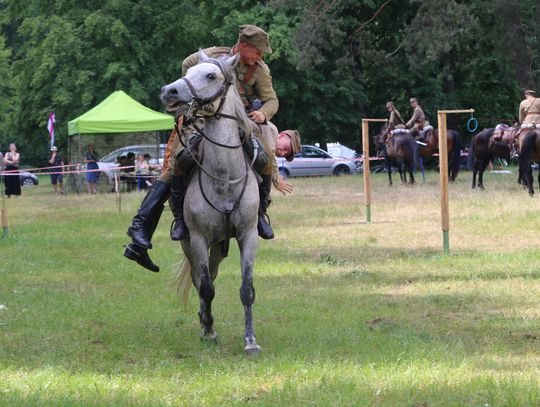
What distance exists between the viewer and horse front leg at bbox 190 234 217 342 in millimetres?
9172

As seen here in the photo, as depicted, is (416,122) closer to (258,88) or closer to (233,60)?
(258,88)

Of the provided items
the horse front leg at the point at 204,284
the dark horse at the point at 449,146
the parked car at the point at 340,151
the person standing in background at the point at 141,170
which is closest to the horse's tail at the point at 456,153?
the dark horse at the point at 449,146

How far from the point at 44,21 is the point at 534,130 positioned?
32.5 meters

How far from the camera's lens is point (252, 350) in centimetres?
870

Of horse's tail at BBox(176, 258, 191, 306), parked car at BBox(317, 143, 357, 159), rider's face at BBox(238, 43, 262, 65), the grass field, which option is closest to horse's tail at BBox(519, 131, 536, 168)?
the grass field

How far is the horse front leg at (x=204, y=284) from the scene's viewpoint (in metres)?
9.17

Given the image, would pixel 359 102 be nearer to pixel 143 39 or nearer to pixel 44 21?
pixel 143 39

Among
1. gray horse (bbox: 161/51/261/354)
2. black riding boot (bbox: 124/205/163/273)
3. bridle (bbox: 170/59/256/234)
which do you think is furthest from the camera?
black riding boot (bbox: 124/205/163/273)

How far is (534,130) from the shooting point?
92.7ft

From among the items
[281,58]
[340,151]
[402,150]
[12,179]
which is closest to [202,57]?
[402,150]

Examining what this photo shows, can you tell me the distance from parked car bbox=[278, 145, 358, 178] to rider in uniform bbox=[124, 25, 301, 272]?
41.4 metres

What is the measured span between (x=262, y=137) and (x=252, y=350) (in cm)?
204

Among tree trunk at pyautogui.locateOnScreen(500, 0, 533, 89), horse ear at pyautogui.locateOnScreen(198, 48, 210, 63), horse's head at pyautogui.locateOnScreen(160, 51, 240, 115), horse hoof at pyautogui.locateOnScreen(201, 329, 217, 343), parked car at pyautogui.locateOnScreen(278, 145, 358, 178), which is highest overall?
tree trunk at pyautogui.locateOnScreen(500, 0, 533, 89)

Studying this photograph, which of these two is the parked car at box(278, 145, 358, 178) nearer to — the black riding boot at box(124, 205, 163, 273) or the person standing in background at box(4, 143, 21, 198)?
the person standing in background at box(4, 143, 21, 198)
